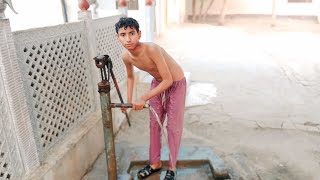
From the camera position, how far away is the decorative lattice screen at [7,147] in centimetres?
203

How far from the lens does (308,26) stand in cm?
1581

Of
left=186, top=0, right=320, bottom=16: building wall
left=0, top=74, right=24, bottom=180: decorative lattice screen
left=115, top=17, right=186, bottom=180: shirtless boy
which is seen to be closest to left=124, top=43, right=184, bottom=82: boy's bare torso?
left=115, top=17, right=186, bottom=180: shirtless boy

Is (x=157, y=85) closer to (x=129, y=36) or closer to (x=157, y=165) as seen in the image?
(x=129, y=36)

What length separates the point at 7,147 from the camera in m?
2.09

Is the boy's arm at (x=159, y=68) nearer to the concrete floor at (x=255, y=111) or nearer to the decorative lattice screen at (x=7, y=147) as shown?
the decorative lattice screen at (x=7, y=147)

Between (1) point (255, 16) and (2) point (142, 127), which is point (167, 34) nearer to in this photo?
(1) point (255, 16)

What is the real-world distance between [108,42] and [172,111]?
184cm

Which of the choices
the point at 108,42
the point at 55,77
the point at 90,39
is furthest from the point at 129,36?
the point at 108,42

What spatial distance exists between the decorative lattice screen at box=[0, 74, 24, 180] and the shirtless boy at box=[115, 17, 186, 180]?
941mm

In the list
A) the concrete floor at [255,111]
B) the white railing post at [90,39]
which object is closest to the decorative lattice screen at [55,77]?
the white railing post at [90,39]

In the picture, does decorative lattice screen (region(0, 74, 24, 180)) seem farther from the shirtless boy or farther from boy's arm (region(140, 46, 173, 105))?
boy's arm (region(140, 46, 173, 105))

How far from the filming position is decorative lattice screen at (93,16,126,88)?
3.78 meters

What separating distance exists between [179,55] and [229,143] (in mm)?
5956

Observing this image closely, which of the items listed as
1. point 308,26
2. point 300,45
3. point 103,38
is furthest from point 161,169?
point 308,26
